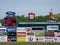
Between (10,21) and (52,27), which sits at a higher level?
(10,21)

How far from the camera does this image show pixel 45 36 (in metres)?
22.0

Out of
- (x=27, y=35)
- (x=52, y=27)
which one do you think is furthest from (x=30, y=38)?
(x=52, y=27)

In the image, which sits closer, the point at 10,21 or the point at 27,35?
the point at 27,35

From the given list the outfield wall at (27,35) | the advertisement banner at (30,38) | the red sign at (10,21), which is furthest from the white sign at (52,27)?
the red sign at (10,21)

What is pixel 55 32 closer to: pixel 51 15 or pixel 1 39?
pixel 51 15

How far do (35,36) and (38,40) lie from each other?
25.7 inches

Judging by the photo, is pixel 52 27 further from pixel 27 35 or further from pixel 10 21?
pixel 10 21

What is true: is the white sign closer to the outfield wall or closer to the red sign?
the outfield wall

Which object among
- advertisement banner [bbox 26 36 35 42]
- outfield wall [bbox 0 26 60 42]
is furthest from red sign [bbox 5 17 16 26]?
advertisement banner [bbox 26 36 35 42]

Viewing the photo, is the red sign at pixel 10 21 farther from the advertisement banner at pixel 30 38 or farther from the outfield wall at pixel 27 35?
the advertisement banner at pixel 30 38

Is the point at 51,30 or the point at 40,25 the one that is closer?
the point at 51,30

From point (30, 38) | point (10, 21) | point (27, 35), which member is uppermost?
point (10, 21)

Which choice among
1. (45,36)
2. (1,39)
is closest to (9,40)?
(1,39)

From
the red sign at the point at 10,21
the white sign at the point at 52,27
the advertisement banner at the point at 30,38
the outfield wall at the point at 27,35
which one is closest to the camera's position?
the outfield wall at the point at 27,35
